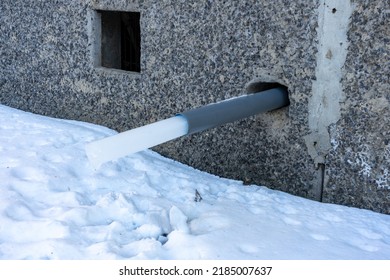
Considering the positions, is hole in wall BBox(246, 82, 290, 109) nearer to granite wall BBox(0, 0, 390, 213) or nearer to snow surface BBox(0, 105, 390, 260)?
granite wall BBox(0, 0, 390, 213)

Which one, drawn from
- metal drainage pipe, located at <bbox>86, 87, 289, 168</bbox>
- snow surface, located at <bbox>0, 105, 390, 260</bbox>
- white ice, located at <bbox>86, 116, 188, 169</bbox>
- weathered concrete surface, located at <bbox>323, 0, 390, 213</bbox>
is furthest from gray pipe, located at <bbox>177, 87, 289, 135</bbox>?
snow surface, located at <bbox>0, 105, 390, 260</bbox>

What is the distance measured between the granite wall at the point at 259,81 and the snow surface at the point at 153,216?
150 millimetres

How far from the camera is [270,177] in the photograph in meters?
3.06

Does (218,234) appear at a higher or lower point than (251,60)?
lower

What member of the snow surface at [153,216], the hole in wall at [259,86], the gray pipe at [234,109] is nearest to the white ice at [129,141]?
the gray pipe at [234,109]

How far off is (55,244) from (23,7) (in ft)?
7.96

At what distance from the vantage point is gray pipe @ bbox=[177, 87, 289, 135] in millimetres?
2639

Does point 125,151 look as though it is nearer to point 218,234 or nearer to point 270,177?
point 218,234

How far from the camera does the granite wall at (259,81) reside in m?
2.67

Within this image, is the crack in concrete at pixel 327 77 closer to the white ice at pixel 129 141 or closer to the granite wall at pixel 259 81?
the granite wall at pixel 259 81

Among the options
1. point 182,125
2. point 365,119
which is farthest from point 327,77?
point 182,125

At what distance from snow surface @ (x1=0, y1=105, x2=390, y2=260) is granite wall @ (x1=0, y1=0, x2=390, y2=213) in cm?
15
